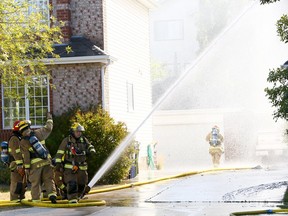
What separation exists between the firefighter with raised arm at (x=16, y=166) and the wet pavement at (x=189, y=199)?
1.30 m

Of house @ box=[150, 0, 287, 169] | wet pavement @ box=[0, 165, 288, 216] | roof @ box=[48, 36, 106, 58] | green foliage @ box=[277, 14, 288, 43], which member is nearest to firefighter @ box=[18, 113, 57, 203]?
wet pavement @ box=[0, 165, 288, 216]

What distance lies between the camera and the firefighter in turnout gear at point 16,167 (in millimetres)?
16188

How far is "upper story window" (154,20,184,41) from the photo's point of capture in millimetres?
62938

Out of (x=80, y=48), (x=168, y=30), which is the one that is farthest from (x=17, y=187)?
(x=168, y=30)

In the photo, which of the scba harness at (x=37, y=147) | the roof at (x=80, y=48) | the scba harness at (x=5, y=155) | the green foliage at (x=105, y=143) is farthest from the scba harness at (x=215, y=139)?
the scba harness at (x=37, y=147)

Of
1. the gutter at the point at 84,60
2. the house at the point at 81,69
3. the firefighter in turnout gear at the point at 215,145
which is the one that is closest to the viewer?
the gutter at the point at 84,60

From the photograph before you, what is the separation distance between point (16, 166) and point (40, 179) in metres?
0.73

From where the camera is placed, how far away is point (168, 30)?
210 ft

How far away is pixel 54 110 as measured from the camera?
24.4m

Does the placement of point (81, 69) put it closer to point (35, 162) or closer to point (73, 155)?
point (35, 162)

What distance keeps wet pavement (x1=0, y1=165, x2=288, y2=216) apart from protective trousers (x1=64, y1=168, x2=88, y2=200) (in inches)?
26.5

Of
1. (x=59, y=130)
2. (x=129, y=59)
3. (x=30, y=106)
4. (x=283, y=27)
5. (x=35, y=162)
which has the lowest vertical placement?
(x=35, y=162)

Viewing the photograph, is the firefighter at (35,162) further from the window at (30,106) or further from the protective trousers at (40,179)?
the window at (30,106)

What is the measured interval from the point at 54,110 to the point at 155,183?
5.07 metres
